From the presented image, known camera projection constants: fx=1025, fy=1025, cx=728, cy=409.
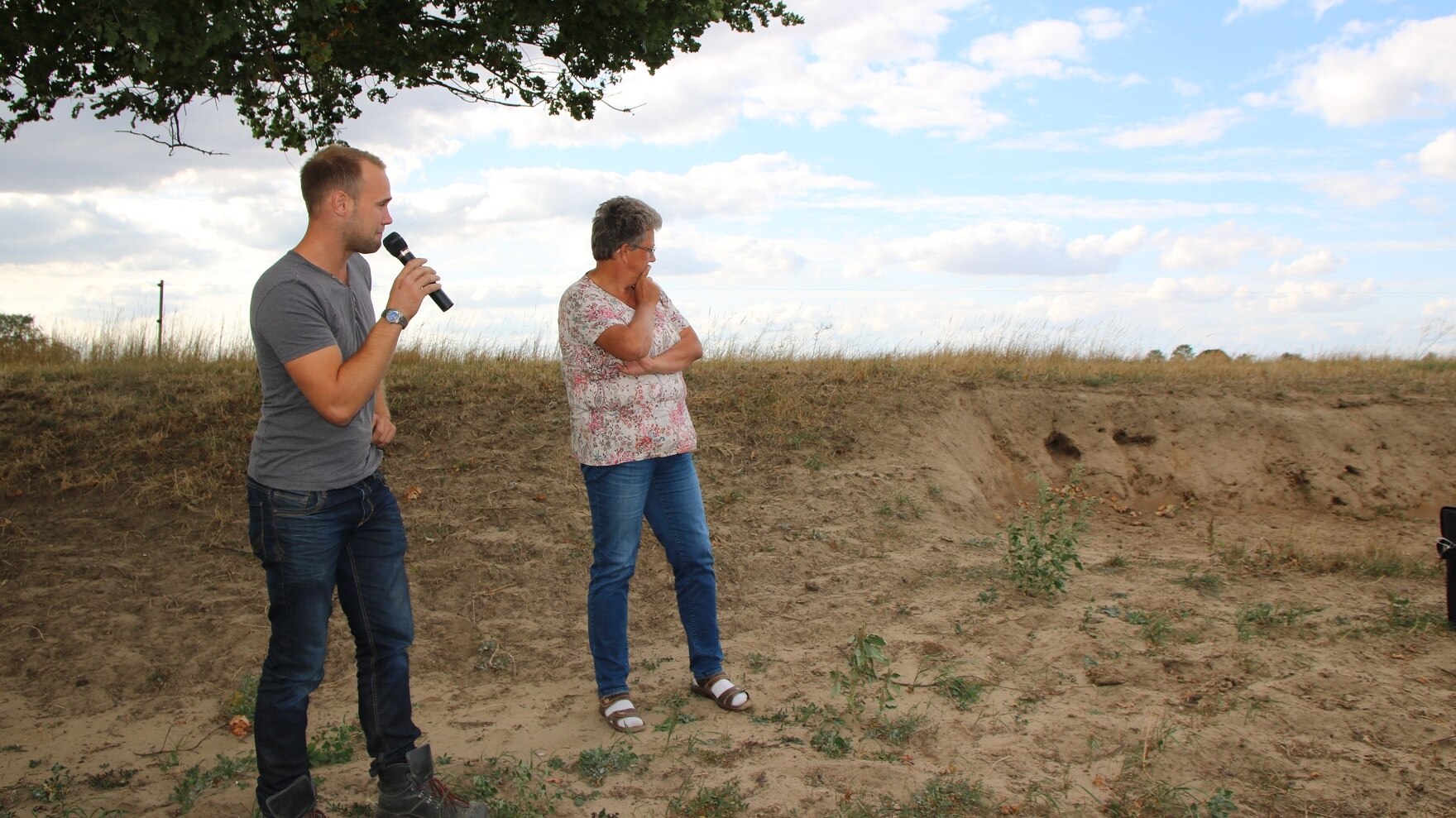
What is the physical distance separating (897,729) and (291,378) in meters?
2.89

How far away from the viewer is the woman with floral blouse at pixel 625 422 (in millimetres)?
4410

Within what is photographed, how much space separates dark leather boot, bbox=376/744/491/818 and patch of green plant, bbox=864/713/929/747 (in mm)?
1729

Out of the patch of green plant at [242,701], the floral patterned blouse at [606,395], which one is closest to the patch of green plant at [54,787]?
the patch of green plant at [242,701]

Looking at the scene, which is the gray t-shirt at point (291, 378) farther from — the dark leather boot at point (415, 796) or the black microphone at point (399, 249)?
the dark leather boot at point (415, 796)

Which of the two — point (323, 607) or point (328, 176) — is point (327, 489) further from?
point (328, 176)

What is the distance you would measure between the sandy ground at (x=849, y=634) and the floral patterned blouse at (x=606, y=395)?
1290 millimetres

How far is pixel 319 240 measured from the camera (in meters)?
3.38

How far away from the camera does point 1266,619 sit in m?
5.84

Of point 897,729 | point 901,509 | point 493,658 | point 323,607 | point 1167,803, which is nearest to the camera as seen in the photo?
point 323,607

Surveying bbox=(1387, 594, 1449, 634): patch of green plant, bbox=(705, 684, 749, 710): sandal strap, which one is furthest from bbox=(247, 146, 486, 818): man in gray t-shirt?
bbox=(1387, 594, 1449, 634): patch of green plant

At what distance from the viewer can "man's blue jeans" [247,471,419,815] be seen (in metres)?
3.32

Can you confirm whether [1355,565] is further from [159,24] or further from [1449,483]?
[159,24]

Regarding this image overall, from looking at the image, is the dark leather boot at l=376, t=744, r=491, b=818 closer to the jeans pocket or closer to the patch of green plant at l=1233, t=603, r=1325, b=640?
the jeans pocket

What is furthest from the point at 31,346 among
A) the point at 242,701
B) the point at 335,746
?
the point at 335,746
